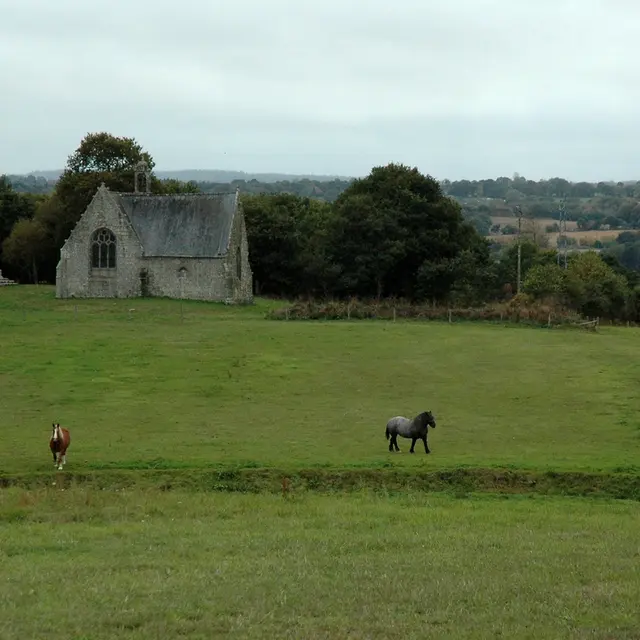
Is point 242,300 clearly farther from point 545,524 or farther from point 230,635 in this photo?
point 230,635

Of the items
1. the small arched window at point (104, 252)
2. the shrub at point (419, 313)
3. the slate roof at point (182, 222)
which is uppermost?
the slate roof at point (182, 222)

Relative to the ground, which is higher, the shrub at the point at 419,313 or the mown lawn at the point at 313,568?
the shrub at the point at 419,313

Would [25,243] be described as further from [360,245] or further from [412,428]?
[412,428]

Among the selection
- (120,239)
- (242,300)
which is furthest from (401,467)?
(120,239)

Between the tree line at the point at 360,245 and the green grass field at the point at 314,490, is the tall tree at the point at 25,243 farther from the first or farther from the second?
the green grass field at the point at 314,490

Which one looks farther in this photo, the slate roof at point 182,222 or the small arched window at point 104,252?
the small arched window at point 104,252

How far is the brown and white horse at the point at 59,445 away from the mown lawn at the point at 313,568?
79.2 inches

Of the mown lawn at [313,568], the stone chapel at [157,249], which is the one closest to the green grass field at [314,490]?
the mown lawn at [313,568]

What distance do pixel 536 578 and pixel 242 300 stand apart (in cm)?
5896

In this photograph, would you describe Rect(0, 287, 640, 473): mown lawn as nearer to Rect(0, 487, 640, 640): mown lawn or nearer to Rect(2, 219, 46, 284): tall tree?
Rect(0, 487, 640, 640): mown lawn

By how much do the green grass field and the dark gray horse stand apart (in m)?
0.42

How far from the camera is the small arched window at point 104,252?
72562 millimetres

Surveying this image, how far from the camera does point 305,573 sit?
42.8 ft

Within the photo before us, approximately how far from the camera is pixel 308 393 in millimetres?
32469
